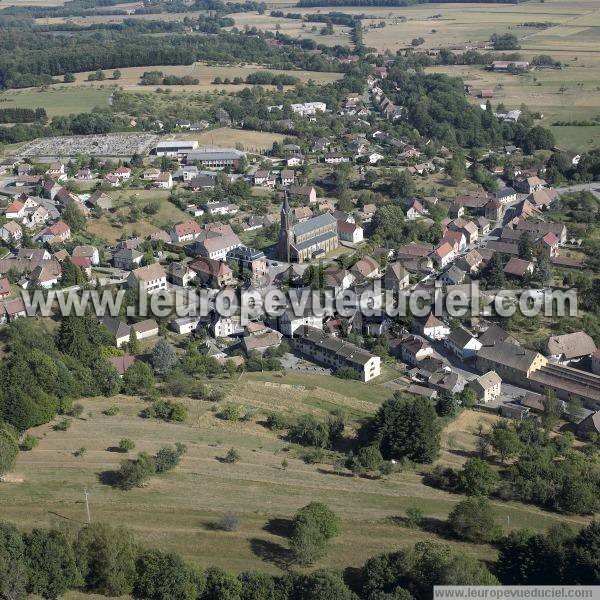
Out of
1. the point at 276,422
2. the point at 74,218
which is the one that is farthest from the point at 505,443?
the point at 74,218

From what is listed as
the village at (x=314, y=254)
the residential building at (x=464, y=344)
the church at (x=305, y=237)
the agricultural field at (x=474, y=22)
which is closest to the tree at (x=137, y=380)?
the village at (x=314, y=254)

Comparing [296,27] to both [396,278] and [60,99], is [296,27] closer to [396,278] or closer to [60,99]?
[60,99]

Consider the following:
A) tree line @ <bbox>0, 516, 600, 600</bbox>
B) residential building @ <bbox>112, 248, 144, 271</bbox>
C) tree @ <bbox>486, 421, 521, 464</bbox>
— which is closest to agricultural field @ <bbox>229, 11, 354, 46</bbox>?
residential building @ <bbox>112, 248, 144, 271</bbox>

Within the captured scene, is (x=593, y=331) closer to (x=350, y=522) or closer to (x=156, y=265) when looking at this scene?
(x=350, y=522)

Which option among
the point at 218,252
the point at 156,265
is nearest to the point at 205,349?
the point at 156,265

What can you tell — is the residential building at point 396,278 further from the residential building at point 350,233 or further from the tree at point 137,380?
the tree at point 137,380

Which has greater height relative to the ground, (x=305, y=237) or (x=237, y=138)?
(x=237, y=138)

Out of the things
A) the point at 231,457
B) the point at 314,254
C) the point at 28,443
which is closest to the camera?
the point at 231,457
